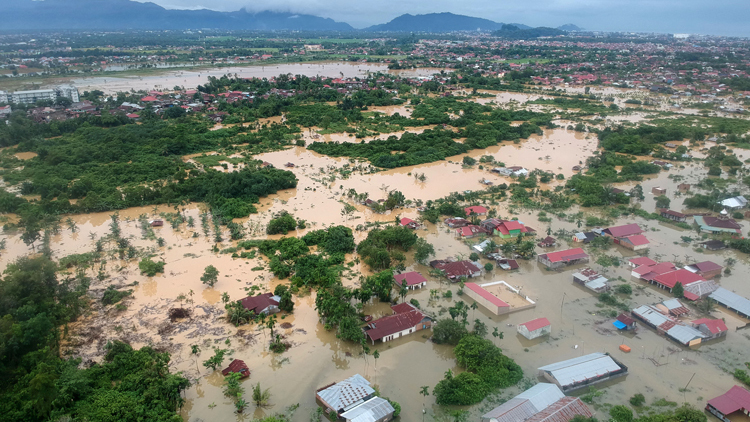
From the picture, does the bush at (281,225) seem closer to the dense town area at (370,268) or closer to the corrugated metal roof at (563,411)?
the dense town area at (370,268)

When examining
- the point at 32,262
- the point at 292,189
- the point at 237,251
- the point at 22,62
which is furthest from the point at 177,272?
the point at 22,62

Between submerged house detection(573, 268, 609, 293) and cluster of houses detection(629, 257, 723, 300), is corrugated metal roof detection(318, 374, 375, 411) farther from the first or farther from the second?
cluster of houses detection(629, 257, 723, 300)

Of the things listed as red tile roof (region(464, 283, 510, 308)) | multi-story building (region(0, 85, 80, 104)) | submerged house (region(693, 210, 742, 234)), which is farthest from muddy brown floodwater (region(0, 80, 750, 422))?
multi-story building (region(0, 85, 80, 104))

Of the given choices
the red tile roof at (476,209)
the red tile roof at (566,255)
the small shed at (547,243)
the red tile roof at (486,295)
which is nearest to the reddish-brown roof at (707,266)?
the red tile roof at (566,255)

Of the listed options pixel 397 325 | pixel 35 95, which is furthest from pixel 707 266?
pixel 35 95

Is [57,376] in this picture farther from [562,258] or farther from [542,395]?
[562,258]

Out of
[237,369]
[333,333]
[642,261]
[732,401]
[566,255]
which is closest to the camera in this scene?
[732,401]
